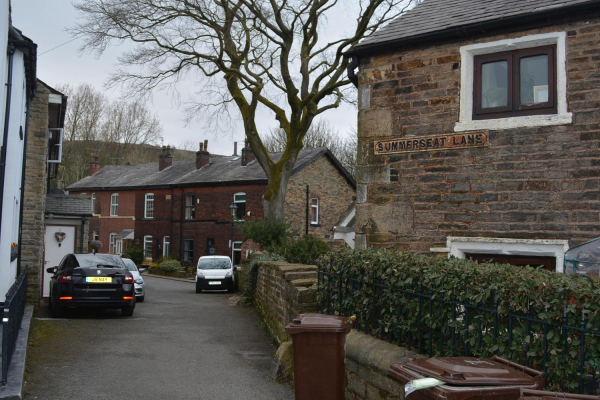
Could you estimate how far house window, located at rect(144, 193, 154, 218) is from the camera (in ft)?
140

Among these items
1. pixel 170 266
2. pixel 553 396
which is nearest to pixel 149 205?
pixel 170 266

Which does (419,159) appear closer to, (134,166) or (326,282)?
(326,282)

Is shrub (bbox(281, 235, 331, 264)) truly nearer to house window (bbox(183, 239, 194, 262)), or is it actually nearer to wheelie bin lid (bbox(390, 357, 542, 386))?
wheelie bin lid (bbox(390, 357, 542, 386))

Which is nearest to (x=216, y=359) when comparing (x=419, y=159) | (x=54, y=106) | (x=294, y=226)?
(x=419, y=159)

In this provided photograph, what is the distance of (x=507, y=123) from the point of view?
28.1 ft

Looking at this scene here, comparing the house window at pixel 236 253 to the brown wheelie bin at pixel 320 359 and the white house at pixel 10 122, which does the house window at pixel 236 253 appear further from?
the brown wheelie bin at pixel 320 359

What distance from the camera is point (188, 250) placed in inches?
1563

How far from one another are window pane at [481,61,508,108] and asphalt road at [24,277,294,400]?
5.01m

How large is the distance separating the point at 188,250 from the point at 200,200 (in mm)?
3743

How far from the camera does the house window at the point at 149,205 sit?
4275 centimetres

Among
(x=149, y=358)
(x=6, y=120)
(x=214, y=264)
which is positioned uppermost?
(x=6, y=120)

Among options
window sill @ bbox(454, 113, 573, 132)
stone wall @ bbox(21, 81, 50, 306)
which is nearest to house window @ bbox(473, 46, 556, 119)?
window sill @ bbox(454, 113, 573, 132)

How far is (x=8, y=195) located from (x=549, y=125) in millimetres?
8996

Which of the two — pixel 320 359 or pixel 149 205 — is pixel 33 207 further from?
pixel 149 205
